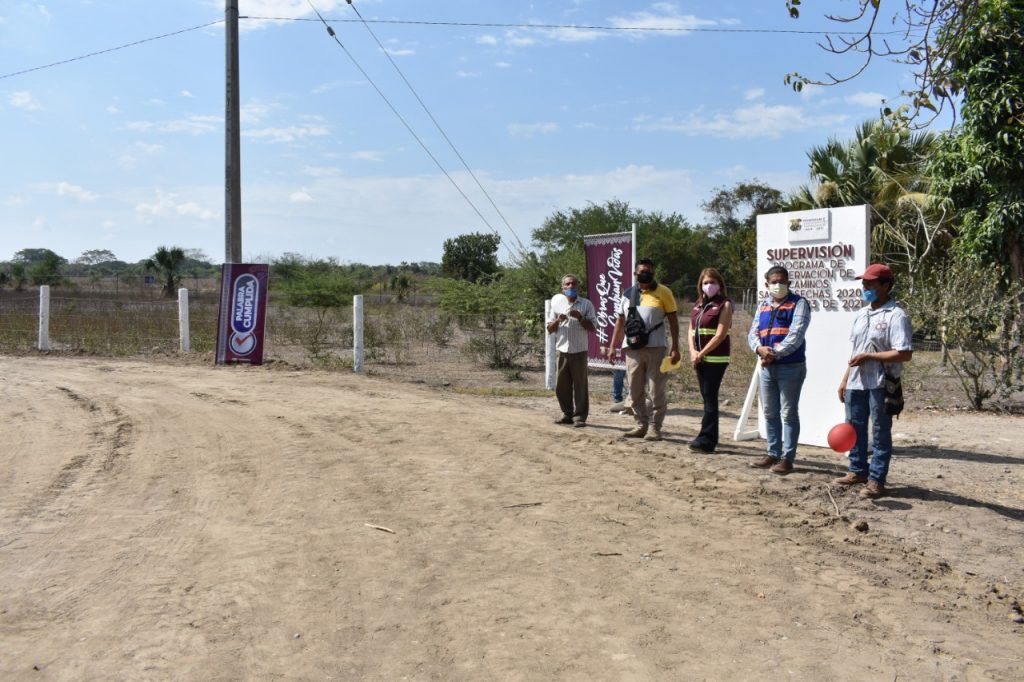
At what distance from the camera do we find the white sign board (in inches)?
336

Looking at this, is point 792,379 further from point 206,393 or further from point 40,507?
point 206,393

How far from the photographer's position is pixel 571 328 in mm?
10070

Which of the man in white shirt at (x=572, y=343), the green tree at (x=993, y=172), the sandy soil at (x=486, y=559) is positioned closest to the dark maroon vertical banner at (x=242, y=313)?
the sandy soil at (x=486, y=559)

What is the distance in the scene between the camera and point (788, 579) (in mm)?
5117

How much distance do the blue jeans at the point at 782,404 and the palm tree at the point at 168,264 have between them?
44.0 meters

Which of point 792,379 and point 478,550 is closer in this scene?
point 478,550

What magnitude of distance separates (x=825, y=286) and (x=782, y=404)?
1674mm

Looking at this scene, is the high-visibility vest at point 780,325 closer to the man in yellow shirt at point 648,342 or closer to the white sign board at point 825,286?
the white sign board at point 825,286

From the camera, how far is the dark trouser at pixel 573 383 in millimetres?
10156

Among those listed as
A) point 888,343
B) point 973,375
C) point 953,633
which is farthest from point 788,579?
point 973,375

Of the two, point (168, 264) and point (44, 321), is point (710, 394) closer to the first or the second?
point (44, 321)

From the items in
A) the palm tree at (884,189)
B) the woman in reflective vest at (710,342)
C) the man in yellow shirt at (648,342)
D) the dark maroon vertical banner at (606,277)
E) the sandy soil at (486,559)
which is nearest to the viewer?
the sandy soil at (486,559)

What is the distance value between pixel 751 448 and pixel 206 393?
7715mm

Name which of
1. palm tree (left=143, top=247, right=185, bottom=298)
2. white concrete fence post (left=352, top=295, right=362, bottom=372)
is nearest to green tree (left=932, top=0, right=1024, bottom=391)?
white concrete fence post (left=352, top=295, right=362, bottom=372)
